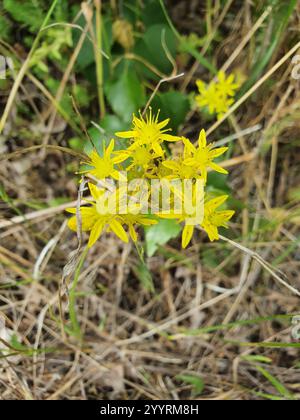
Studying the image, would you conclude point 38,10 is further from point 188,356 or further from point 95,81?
point 188,356

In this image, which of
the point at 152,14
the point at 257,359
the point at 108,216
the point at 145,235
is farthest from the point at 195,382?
the point at 152,14

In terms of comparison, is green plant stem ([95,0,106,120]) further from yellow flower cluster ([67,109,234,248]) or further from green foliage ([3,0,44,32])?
yellow flower cluster ([67,109,234,248])

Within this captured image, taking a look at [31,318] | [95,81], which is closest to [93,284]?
[31,318]

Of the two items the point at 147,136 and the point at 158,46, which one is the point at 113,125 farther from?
the point at 147,136

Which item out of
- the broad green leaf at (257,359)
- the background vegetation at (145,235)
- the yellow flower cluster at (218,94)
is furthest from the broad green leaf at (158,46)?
the broad green leaf at (257,359)

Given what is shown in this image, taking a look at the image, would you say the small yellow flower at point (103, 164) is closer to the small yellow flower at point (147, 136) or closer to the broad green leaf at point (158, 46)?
the small yellow flower at point (147, 136)

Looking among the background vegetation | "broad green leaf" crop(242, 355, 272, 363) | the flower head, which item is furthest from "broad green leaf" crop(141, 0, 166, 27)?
"broad green leaf" crop(242, 355, 272, 363)
